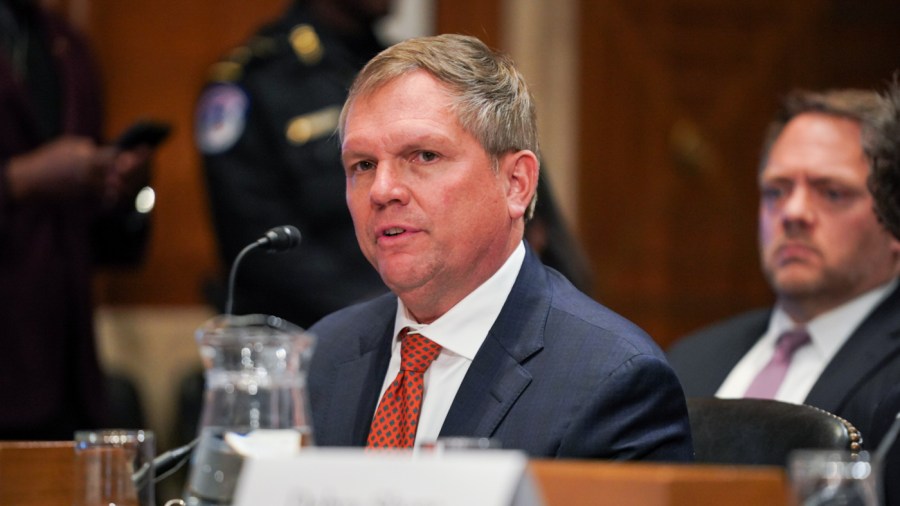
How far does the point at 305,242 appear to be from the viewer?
405cm

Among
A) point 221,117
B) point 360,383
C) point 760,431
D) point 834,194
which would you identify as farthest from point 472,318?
point 221,117

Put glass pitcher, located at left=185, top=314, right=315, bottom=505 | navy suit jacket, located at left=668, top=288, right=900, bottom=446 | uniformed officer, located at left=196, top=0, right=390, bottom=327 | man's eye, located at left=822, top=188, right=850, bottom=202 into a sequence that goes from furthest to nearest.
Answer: uniformed officer, located at left=196, top=0, right=390, bottom=327
man's eye, located at left=822, top=188, right=850, bottom=202
navy suit jacket, located at left=668, top=288, right=900, bottom=446
glass pitcher, located at left=185, top=314, right=315, bottom=505

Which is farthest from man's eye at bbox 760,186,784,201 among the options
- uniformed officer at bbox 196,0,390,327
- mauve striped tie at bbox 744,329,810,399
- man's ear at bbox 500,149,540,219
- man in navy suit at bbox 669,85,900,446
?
man's ear at bbox 500,149,540,219

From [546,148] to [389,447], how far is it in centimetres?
386

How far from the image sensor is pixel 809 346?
3.55m

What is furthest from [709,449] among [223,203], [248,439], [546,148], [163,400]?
[546,148]

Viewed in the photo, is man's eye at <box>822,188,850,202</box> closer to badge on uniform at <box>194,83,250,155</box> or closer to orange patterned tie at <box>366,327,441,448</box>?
orange patterned tie at <box>366,327,441,448</box>

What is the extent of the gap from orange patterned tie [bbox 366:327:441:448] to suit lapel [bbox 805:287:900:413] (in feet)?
3.59

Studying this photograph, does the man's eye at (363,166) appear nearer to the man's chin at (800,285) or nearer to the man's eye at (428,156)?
the man's eye at (428,156)

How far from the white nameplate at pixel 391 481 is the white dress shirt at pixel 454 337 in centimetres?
97

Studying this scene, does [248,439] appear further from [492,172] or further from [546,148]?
[546,148]

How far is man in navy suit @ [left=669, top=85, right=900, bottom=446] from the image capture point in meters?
3.52

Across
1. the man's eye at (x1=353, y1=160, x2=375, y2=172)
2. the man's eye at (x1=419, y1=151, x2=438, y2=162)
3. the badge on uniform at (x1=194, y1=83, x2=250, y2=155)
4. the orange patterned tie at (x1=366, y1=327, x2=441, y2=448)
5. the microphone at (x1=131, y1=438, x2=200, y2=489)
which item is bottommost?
the microphone at (x1=131, y1=438, x2=200, y2=489)

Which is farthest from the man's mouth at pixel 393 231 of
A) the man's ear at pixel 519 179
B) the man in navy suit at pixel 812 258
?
the man in navy suit at pixel 812 258
